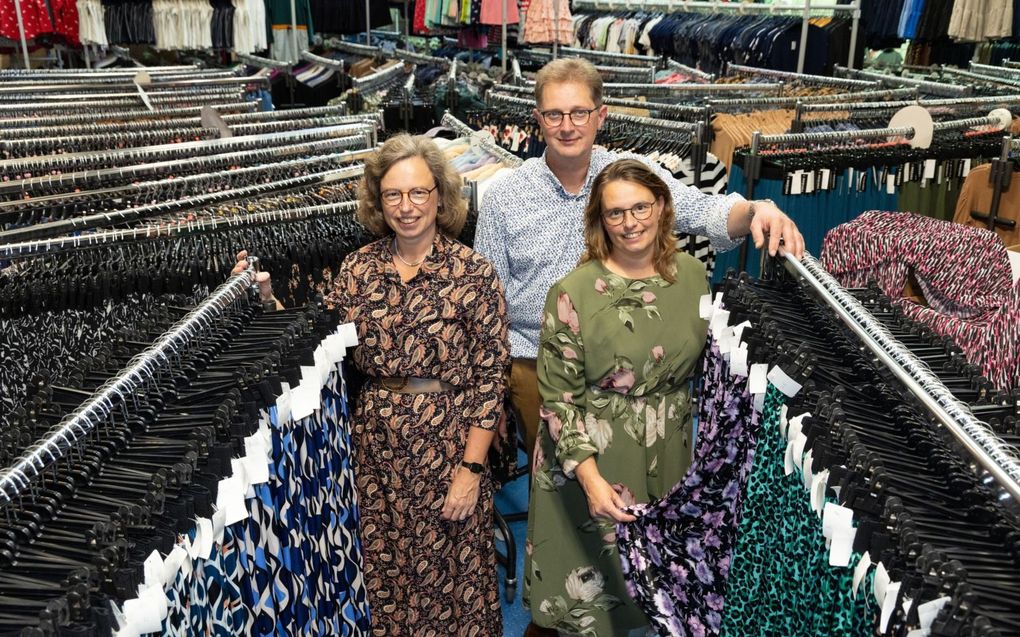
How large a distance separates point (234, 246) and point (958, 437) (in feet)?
6.55

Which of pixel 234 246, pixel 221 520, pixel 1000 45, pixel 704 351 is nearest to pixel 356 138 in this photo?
pixel 234 246

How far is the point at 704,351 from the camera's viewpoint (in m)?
2.29

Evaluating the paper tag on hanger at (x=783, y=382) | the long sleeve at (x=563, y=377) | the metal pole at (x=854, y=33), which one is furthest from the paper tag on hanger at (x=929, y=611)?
the metal pole at (x=854, y=33)

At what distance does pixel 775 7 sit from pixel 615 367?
726 centimetres

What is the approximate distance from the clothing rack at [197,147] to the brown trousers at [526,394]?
148cm

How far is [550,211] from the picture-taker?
2609 mm

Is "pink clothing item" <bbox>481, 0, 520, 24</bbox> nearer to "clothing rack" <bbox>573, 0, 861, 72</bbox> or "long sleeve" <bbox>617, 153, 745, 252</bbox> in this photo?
"clothing rack" <bbox>573, 0, 861, 72</bbox>

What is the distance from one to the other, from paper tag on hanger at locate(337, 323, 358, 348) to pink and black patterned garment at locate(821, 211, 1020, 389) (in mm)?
1457

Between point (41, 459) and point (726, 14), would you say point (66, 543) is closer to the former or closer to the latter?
point (41, 459)

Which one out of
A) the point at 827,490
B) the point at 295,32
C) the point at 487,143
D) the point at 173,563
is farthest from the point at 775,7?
the point at 173,563

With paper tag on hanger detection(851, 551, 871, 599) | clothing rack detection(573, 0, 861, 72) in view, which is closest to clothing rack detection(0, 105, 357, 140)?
paper tag on hanger detection(851, 551, 871, 599)

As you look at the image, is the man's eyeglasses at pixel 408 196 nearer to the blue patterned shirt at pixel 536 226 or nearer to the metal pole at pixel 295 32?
the blue patterned shirt at pixel 536 226

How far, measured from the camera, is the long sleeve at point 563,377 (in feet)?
7.22

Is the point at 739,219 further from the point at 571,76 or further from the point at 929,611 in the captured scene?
the point at 929,611
